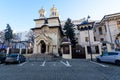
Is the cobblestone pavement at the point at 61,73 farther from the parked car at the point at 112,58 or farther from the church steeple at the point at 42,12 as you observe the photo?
the church steeple at the point at 42,12

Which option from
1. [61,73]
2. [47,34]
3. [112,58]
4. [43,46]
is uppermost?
[47,34]

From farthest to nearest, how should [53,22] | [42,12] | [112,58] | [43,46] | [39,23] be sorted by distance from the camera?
[42,12] → [39,23] → [53,22] → [43,46] → [112,58]

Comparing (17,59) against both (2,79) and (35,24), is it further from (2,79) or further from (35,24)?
(35,24)

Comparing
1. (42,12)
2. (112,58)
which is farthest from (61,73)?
(42,12)

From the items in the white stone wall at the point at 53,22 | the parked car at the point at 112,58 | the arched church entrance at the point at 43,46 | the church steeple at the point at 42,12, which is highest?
the church steeple at the point at 42,12

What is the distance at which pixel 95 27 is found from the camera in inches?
1405

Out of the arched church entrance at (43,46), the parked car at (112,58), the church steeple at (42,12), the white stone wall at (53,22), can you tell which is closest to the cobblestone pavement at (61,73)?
the parked car at (112,58)

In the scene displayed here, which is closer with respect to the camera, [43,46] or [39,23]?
[43,46]

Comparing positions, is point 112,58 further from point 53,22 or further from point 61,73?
point 53,22

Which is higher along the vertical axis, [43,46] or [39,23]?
[39,23]

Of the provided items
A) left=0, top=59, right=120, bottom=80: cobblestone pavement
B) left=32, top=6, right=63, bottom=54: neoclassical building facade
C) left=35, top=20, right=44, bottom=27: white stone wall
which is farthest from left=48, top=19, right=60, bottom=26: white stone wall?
left=0, top=59, right=120, bottom=80: cobblestone pavement

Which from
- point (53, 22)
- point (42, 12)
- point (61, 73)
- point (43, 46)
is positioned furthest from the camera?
point (42, 12)

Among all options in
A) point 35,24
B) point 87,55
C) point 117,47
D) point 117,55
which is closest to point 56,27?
point 35,24

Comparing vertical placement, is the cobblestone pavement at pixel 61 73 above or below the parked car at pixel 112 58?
below
